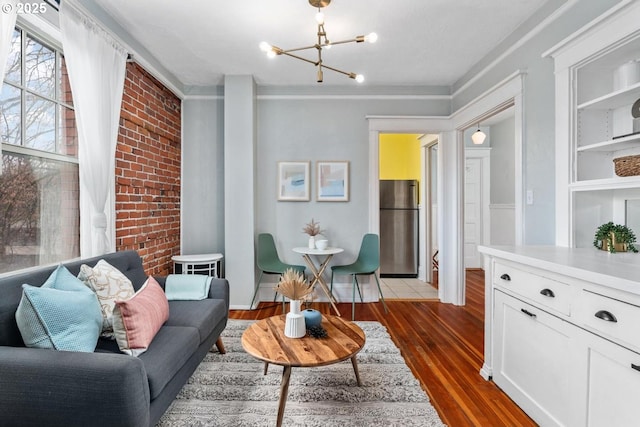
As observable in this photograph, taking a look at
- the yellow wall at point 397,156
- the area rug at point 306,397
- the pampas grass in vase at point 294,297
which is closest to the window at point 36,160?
the area rug at point 306,397

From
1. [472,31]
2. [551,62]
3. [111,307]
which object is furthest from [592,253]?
[111,307]

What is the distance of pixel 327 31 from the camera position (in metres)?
2.60

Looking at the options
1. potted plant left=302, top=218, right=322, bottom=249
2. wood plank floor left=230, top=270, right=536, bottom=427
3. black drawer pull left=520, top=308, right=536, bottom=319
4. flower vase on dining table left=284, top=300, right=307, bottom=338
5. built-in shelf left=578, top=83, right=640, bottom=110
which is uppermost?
built-in shelf left=578, top=83, right=640, bottom=110

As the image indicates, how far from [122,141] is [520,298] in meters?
3.18

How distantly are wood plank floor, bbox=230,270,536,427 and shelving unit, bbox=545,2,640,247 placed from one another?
109cm

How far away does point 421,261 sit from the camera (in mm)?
4996

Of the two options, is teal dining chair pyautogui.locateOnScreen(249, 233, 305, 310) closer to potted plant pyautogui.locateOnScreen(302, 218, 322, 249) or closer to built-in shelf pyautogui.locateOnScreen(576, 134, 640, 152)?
potted plant pyautogui.locateOnScreen(302, 218, 322, 249)

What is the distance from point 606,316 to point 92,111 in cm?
306

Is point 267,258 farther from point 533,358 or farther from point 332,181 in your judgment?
point 533,358

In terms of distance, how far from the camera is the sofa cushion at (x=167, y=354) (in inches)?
53.4

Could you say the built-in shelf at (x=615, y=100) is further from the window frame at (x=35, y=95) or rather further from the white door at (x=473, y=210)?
the white door at (x=473, y=210)

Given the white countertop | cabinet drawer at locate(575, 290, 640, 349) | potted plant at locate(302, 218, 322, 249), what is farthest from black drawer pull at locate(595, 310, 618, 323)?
potted plant at locate(302, 218, 322, 249)

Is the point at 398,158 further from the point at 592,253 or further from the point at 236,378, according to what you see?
the point at 236,378

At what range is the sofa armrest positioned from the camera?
3.71ft
